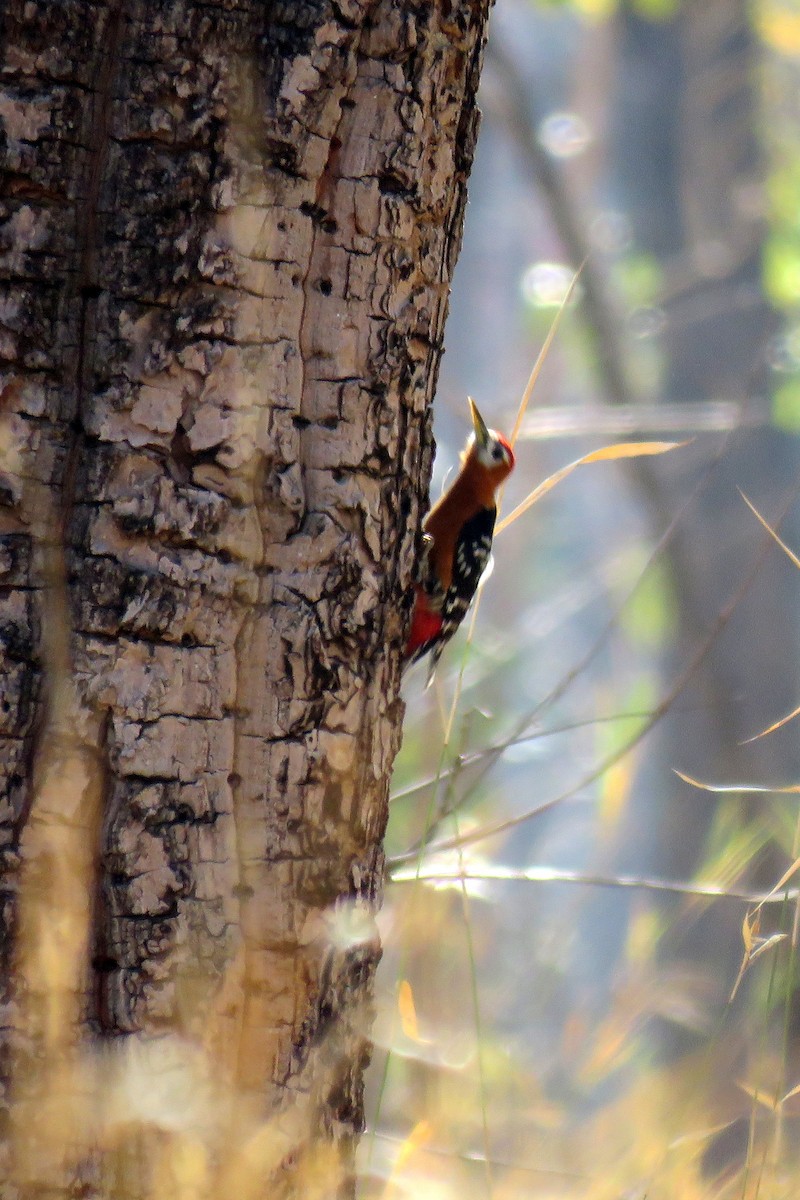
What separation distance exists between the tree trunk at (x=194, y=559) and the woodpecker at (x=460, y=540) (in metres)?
1.01

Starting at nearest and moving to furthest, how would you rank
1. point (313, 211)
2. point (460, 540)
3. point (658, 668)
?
point (313, 211) → point (460, 540) → point (658, 668)

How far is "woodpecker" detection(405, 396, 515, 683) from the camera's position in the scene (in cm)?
272

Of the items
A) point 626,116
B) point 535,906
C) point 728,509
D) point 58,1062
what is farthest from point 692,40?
point 58,1062

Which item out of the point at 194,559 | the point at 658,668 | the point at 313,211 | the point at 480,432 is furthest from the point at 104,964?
the point at 658,668

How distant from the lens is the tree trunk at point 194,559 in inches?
52.2

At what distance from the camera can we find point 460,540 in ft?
10.3

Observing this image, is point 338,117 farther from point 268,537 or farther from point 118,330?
point 268,537

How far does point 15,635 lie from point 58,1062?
513 mm

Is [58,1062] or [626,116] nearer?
[58,1062]

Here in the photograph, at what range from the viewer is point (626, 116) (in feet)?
29.0

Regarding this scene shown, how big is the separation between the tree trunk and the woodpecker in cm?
101

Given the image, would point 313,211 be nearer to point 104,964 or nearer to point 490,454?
point 104,964

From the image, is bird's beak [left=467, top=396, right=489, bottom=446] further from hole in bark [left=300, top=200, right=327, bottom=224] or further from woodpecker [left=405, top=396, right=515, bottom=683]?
hole in bark [left=300, top=200, right=327, bottom=224]

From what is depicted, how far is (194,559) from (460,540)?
1.79 meters
